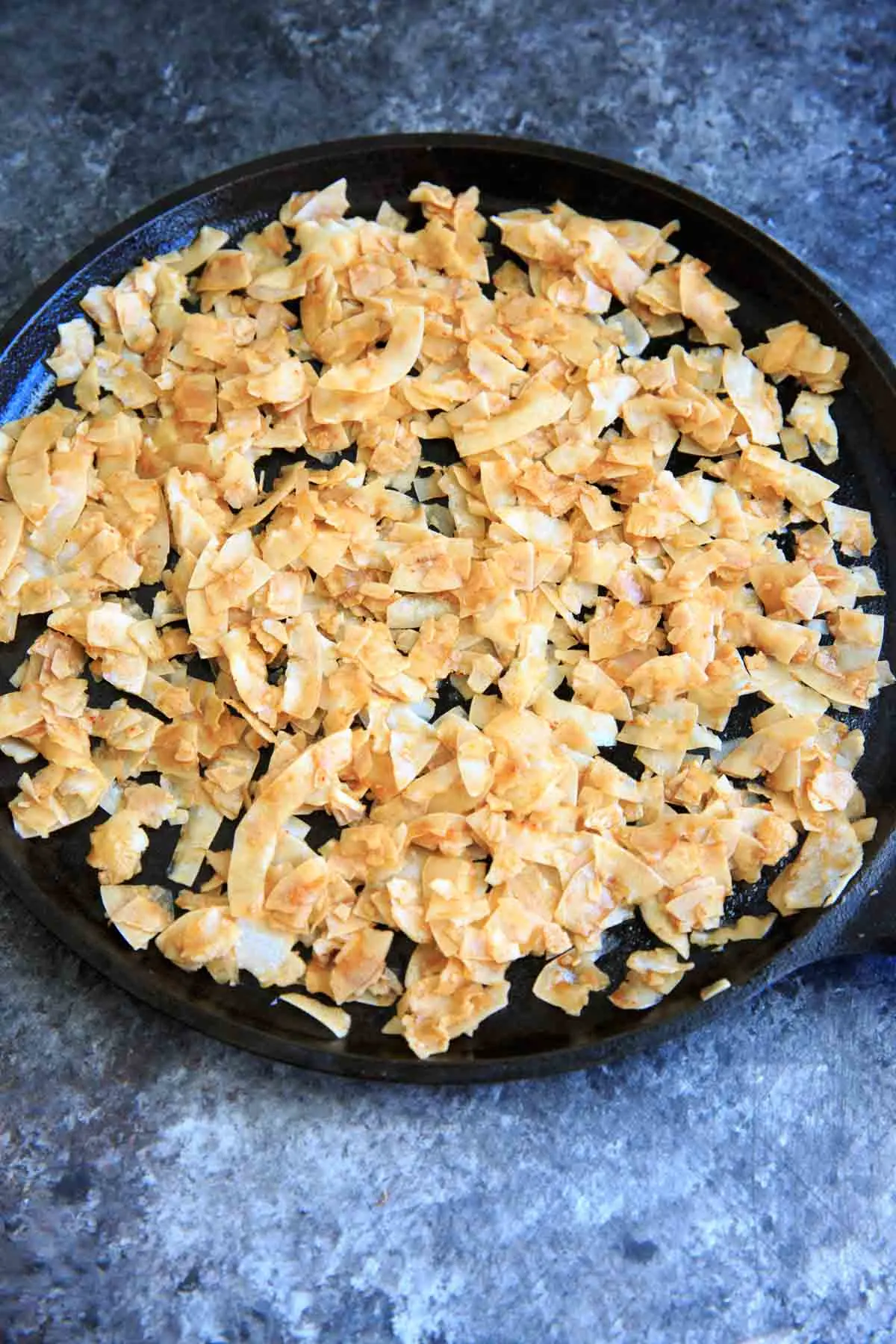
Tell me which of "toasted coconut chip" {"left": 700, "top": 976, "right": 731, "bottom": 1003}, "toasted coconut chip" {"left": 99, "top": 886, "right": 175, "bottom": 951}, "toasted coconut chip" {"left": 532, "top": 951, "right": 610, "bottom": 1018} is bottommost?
"toasted coconut chip" {"left": 99, "top": 886, "right": 175, "bottom": 951}

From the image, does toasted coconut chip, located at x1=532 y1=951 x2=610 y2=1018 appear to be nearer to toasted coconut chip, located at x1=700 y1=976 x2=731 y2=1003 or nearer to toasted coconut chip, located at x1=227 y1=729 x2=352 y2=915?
toasted coconut chip, located at x1=700 y1=976 x2=731 y2=1003

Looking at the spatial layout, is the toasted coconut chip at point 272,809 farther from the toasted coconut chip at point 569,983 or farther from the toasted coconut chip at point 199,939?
the toasted coconut chip at point 569,983

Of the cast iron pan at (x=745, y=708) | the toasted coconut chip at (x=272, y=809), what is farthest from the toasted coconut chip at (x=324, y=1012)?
the toasted coconut chip at (x=272, y=809)

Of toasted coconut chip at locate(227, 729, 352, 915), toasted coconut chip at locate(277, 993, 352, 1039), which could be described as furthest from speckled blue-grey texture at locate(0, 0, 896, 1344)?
toasted coconut chip at locate(227, 729, 352, 915)

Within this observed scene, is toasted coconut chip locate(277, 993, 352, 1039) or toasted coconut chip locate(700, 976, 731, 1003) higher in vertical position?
toasted coconut chip locate(700, 976, 731, 1003)

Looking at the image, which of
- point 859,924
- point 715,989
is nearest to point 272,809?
point 715,989

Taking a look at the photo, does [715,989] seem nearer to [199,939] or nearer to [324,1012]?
[324,1012]

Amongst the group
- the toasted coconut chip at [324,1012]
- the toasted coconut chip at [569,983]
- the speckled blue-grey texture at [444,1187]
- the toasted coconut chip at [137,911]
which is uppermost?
the toasted coconut chip at [569,983]

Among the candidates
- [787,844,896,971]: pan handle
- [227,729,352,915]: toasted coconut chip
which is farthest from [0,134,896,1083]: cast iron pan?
[227,729,352,915]: toasted coconut chip
